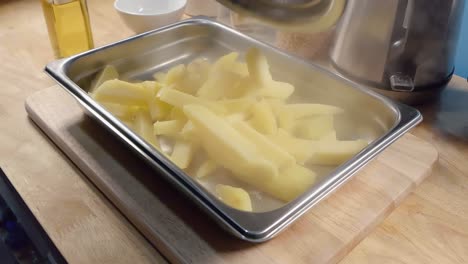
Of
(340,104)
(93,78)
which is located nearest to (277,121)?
(340,104)

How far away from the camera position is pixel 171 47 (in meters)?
0.87

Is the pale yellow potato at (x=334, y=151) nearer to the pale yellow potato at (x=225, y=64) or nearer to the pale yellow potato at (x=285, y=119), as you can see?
the pale yellow potato at (x=285, y=119)

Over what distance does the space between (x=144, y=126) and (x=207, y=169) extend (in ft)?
0.40

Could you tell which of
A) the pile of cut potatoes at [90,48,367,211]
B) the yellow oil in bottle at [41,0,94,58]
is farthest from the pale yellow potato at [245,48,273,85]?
the yellow oil in bottle at [41,0,94,58]

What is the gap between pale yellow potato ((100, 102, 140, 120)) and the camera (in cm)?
67

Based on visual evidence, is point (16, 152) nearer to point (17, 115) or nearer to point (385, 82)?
point (17, 115)

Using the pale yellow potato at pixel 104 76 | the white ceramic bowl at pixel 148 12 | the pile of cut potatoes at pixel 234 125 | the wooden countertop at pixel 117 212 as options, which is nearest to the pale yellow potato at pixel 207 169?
the pile of cut potatoes at pixel 234 125

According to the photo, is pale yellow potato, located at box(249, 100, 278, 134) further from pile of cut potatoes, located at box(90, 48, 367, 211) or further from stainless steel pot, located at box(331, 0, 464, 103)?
stainless steel pot, located at box(331, 0, 464, 103)

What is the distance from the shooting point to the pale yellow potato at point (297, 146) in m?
0.60

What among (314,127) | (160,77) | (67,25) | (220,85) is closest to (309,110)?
(314,127)

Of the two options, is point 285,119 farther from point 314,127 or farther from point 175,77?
point 175,77

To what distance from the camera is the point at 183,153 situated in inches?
23.9

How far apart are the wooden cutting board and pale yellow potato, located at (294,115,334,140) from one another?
0.08 m

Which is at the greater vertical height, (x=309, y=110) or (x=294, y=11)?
(x=294, y=11)
